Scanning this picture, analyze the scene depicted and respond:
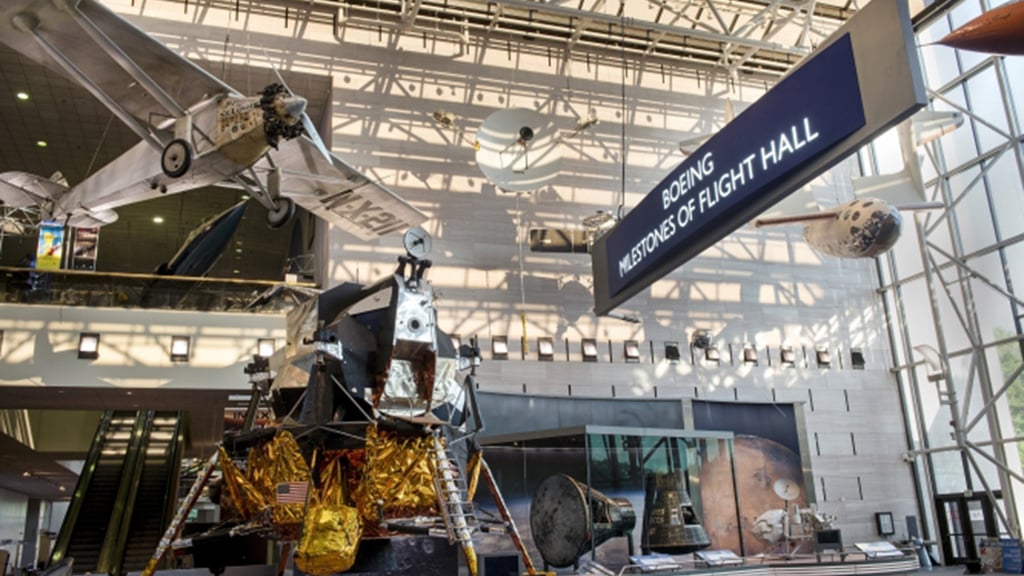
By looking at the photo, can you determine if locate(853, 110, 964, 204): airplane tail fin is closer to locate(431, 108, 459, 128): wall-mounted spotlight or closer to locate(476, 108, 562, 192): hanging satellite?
locate(476, 108, 562, 192): hanging satellite

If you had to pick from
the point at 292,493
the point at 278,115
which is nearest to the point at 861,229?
the point at 278,115

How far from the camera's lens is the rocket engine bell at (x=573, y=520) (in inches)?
371

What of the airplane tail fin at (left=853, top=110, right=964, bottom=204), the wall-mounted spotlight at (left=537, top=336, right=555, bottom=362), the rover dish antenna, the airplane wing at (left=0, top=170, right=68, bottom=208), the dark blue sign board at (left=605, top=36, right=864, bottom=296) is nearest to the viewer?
the dark blue sign board at (left=605, top=36, right=864, bottom=296)

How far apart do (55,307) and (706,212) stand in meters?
13.5

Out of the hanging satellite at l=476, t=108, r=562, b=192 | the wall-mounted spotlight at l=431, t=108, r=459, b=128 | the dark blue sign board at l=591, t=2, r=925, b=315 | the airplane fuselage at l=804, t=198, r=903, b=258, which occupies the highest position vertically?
the wall-mounted spotlight at l=431, t=108, r=459, b=128

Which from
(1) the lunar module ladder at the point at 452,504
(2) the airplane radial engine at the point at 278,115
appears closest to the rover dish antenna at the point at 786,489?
(1) the lunar module ladder at the point at 452,504

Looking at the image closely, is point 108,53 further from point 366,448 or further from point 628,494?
point 628,494

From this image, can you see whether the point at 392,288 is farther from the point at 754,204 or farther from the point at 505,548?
the point at 505,548

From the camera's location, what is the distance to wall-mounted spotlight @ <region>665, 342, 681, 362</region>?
17.6 metres

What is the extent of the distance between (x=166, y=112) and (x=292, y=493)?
23.6 feet

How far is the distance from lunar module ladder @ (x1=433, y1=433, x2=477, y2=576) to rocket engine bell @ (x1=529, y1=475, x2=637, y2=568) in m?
2.13

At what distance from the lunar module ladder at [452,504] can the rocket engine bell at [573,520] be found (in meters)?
2.13

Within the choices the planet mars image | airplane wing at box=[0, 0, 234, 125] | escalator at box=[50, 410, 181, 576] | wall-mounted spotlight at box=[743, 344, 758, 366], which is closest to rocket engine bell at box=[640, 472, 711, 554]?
the planet mars image

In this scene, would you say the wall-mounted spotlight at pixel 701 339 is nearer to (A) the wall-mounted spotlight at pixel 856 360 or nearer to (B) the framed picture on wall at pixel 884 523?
(A) the wall-mounted spotlight at pixel 856 360
